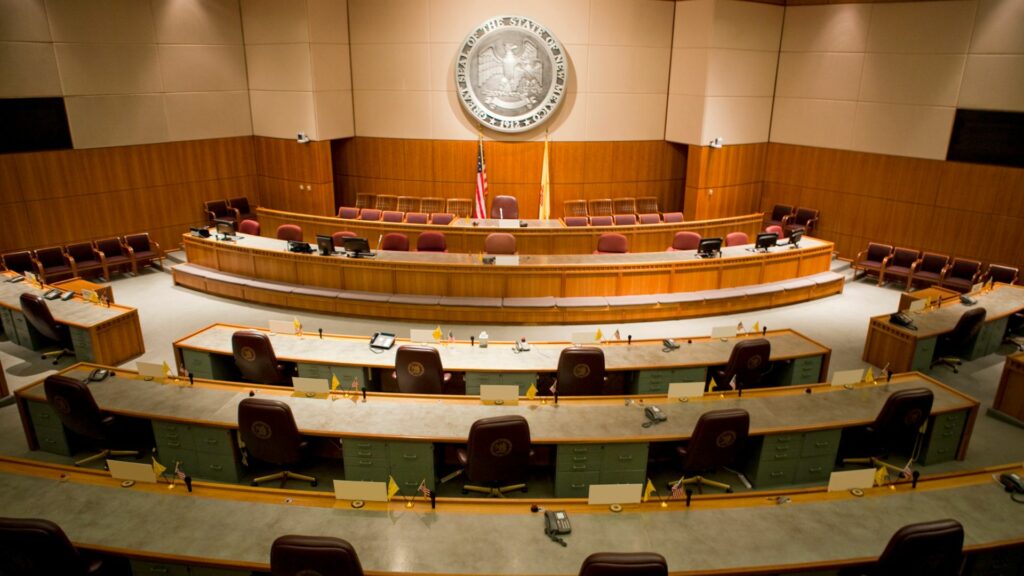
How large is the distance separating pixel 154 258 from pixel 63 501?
9.84 meters

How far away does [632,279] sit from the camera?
10.1 metres

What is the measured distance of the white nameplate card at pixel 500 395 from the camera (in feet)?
18.3

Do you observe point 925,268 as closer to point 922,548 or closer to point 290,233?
point 922,548

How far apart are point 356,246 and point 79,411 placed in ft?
16.9

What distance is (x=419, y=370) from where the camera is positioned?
6105 mm

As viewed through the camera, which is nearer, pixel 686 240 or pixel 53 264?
pixel 53 264

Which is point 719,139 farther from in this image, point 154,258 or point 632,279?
point 154,258

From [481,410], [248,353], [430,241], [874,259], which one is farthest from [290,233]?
[874,259]

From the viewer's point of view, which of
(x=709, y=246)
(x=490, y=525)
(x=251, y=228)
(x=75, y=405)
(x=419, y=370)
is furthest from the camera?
(x=251, y=228)

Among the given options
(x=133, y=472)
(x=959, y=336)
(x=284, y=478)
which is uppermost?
(x=133, y=472)

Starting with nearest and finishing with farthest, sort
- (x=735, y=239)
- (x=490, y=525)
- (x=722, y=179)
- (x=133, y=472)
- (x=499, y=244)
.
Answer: (x=490, y=525) < (x=133, y=472) < (x=499, y=244) < (x=735, y=239) < (x=722, y=179)

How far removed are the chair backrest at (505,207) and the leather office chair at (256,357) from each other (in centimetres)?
836

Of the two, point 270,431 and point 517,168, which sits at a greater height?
point 517,168

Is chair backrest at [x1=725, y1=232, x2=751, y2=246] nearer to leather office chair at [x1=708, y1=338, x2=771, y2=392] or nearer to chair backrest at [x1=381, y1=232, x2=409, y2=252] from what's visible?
leather office chair at [x1=708, y1=338, x2=771, y2=392]
